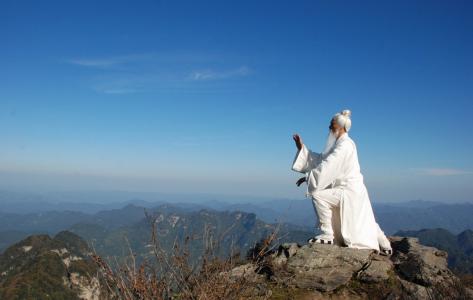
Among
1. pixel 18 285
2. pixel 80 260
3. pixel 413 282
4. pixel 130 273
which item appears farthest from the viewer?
pixel 80 260

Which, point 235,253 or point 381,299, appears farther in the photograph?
point 381,299

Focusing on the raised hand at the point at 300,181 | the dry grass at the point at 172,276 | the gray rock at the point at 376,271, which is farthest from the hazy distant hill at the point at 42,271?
the dry grass at the point at 172,276

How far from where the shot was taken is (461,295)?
6.11 m

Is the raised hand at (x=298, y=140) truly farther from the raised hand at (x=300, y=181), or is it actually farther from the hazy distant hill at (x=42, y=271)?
the hazy distant hill at (x=42, y=271)

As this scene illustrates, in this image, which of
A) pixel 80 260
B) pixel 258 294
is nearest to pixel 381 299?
pixel 258 294

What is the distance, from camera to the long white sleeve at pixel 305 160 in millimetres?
8922

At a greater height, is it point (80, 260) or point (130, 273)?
point (130, 273)

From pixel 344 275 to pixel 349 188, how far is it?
179 centimetres

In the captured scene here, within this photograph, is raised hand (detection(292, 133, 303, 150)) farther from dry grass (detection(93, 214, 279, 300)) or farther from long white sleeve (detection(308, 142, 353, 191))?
dry grass (detection(93, 214, 279, 300))

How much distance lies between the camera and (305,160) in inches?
353

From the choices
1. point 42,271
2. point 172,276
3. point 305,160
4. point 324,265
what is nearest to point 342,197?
point 305,160

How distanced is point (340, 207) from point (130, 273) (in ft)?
18.0

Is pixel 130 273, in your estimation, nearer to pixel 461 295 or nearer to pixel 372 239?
pixel 461 295

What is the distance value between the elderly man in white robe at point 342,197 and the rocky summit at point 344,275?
1.09 ft
